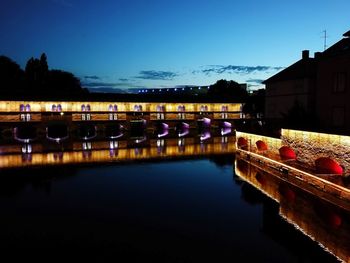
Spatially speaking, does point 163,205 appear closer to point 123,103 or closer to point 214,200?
point 214,200

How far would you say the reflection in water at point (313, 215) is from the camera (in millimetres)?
17594

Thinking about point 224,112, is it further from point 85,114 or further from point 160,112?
point 85,114

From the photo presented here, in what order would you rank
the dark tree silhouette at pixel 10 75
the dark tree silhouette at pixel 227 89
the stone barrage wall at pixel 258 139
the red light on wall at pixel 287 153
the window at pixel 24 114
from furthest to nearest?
the dark tree silhouette at pixel 227 89 < the dark tree silhouette at pixel 10 75 < the window at pixel 24 114 < the stone barrage wall at pixel 258 139 < the red light on wall at pixel 287 153

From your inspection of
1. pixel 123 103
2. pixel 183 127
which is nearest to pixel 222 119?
pixel 183 127

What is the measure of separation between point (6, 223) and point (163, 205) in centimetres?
986

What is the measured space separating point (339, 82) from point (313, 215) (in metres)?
14.7

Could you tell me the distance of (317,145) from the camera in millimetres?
25438

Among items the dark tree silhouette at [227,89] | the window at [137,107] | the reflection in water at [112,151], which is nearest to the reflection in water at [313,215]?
the reflection in water at [112,151]

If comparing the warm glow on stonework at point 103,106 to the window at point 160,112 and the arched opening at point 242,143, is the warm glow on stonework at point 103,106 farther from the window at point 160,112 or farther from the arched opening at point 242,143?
the arched opening at point 242,143

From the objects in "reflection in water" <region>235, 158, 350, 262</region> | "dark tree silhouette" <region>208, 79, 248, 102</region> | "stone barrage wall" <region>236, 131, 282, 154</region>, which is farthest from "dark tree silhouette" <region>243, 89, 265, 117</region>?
"reflection in water" <region>235, 158, 350, 262</region>

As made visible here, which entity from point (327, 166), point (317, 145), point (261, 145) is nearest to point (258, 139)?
point (261, 145)

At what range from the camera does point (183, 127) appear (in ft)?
271

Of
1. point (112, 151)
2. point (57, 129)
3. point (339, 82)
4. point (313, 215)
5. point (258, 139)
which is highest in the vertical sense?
point (339, 82)

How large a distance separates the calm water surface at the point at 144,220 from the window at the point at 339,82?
39.6 feet
